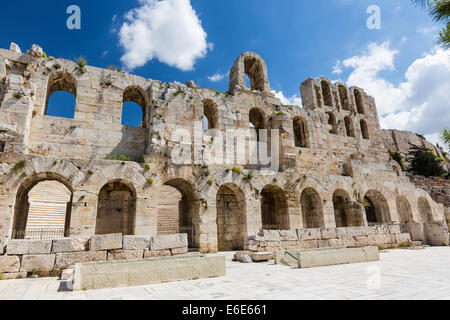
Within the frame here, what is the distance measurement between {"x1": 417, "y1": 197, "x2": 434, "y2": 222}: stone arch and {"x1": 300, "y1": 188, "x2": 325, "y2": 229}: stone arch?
1111 cm

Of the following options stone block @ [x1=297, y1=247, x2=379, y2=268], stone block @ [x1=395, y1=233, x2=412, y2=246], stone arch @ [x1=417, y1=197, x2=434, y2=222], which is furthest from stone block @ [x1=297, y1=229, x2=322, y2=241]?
stone arch @ [x1=417, y1=197, x2=434, y2=222]

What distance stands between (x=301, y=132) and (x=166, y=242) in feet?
51.4

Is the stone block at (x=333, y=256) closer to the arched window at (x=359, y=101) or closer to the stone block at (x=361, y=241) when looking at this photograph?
the stone block at (x=361, y=241)

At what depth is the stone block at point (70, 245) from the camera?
7.22m

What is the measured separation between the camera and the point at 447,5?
677cm

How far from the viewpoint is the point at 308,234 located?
448 inches

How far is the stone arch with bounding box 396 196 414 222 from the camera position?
19672mm

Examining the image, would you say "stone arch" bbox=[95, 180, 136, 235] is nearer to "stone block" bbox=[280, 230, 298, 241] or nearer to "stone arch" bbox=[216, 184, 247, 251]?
"stone arch" bbox=[216, 184, 247, 251]

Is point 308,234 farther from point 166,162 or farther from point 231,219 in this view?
point 166,162

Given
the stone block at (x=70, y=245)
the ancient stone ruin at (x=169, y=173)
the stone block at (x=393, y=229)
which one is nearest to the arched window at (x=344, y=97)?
the ancient stone ruin at (x=169, y=173)

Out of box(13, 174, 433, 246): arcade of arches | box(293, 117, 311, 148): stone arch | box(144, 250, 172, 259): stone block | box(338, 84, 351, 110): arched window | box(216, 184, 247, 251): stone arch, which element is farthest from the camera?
box(338, 84, 351, 110): arched window

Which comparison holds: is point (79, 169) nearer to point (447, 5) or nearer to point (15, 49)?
point (15, 49)
